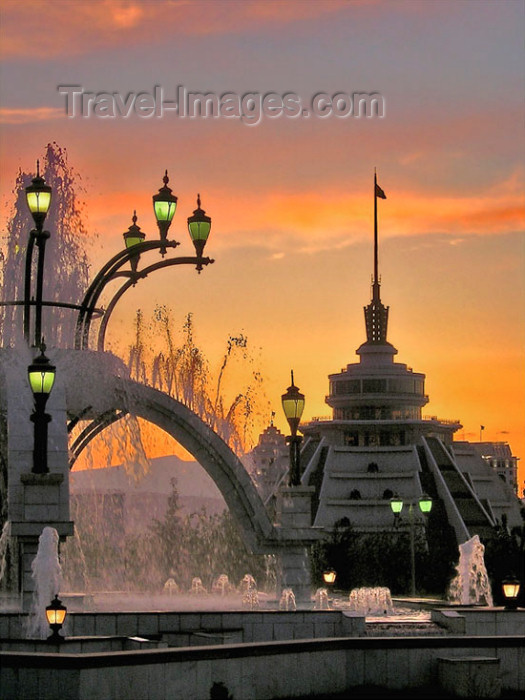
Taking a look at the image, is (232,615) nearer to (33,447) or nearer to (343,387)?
(33,447)

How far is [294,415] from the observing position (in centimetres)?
3164

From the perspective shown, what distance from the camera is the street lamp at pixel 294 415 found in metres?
31.5

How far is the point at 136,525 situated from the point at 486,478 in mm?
149247

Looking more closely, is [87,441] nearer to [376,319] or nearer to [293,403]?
[293,403]

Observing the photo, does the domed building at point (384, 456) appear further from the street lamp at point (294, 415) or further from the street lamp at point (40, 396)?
→ the street lamp at point (40, 396)

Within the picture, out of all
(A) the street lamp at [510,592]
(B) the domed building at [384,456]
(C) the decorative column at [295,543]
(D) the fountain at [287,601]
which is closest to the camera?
(A) the street lamp at [510,592]

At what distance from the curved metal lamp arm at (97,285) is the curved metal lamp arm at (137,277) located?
0.48 m

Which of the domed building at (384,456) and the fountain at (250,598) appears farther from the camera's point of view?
the domed building at (384,456)

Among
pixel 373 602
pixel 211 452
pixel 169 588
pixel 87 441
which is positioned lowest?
pixel 373 602

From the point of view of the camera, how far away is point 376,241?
181250 mm

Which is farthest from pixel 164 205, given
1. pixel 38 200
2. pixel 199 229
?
pixel 38 200

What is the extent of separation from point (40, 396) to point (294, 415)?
27.3ft

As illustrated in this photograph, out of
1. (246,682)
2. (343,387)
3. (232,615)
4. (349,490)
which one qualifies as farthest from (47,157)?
(343,387)

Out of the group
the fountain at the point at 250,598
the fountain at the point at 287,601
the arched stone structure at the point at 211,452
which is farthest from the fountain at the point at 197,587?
the fountain at the point at 287,601
